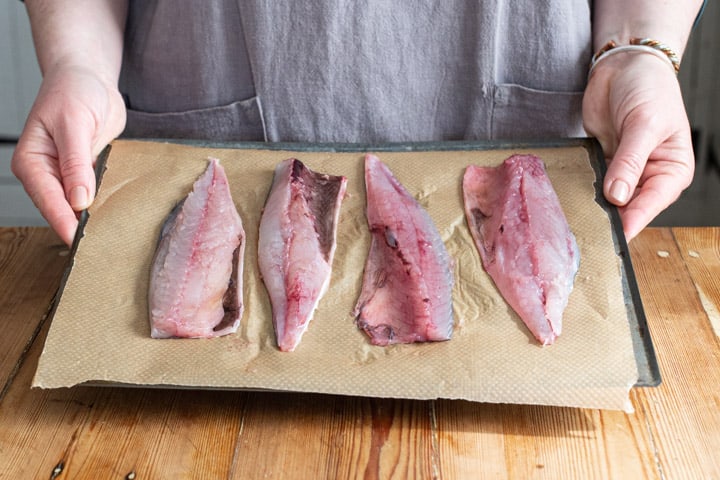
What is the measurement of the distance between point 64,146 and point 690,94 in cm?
233

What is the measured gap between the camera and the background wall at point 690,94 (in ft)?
9.67

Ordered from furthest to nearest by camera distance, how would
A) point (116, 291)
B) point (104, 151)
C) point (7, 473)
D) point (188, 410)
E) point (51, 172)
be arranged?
1. point (104, 151)
2. point (51, 172)
3. point (116, 291)
4. point (188, 410)
5. point (7, 473)

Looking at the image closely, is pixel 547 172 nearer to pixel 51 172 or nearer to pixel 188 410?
pixel 188 410

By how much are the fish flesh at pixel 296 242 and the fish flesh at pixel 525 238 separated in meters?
0.25

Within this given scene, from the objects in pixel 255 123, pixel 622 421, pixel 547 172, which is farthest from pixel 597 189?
pixel 255 123

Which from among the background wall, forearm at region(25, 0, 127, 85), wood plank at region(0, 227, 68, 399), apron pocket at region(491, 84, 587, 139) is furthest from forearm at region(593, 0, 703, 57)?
the background wall

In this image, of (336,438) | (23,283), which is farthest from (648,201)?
(23,283)

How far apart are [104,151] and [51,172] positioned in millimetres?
134

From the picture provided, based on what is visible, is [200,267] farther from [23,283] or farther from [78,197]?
[23,283]

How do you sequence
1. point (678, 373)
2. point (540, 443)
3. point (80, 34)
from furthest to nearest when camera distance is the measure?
point (80, 34) < point (678, 373) < point (540, 443)

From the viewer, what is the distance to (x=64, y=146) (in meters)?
1.43

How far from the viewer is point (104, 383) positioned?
3.84 ft

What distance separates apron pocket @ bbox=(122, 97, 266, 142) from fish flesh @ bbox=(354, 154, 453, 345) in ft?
1.00

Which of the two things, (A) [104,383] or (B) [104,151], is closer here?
(A) [104,383]
